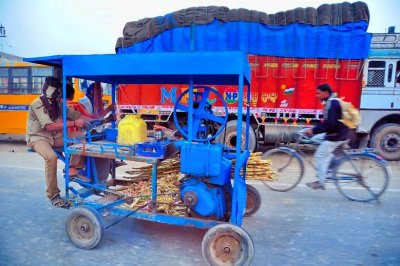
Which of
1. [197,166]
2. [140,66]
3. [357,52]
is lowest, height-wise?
→ [197,166]

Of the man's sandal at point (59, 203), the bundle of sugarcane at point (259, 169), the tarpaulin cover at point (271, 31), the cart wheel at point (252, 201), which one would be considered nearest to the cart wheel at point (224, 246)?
the cart wheel at point (252, 201)

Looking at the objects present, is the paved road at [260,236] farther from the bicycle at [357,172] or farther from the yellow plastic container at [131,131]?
the yellow plastic container at [131,131]

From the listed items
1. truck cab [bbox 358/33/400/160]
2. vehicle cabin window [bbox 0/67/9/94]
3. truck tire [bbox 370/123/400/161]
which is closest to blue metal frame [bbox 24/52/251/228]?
truck cab [bbox 358/33/400/160]

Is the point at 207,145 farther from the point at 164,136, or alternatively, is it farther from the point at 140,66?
the point at 140,66

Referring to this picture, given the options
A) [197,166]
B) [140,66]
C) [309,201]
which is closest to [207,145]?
[197,166]

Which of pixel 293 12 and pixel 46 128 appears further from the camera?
pixel 293 12

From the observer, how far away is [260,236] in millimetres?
3447

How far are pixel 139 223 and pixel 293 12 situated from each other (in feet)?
22.1

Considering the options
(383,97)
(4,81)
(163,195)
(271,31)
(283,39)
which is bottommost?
(163,195)

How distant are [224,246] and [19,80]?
397 inches

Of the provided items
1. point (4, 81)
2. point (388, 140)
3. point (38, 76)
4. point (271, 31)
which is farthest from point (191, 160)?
point (4, 81)

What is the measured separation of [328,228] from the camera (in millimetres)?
3668

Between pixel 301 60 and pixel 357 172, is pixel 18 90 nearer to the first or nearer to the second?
pixel 301 60

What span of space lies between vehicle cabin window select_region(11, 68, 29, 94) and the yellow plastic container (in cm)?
842
